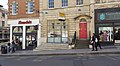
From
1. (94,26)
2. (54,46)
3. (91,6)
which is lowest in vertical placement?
(54,46)

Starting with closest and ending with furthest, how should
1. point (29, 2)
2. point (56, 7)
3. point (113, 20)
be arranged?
point (113, 20)
point (56, 7)
point (29, 2)

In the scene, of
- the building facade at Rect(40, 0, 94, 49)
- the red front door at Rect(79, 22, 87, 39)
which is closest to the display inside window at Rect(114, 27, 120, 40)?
the building facade at Rect(40, 0, 94, 49)

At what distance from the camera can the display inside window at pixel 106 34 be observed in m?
30.1

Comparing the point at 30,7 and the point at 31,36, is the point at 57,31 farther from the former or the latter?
the point at 30,7

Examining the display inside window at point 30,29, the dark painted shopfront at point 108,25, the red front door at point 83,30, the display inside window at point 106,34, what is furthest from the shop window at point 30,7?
the display inside window at point 106,34

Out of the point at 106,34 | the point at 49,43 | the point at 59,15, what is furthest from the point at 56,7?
the point at 106,34

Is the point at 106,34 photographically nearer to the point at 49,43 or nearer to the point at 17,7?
the point at 49,43

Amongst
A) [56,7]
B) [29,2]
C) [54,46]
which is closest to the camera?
[54,46]

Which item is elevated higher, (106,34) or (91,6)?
(91,6)

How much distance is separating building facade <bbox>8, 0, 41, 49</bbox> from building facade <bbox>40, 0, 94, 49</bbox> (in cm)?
156

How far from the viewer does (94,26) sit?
30.5m

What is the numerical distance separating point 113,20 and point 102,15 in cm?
142

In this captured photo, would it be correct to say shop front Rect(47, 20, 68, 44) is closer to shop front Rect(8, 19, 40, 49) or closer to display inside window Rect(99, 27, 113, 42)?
shop front Rect(8, 19, 40, 49)

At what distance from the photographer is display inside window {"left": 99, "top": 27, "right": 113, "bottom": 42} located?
30141mm
